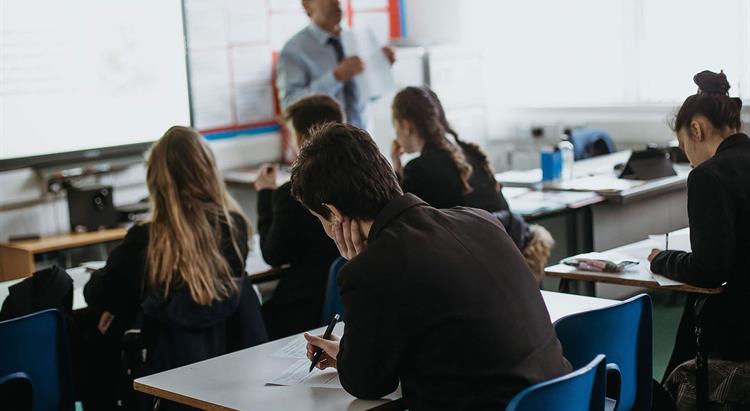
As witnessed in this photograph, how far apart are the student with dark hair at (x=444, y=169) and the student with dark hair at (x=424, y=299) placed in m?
1.98

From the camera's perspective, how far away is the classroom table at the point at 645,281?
9.89 ft

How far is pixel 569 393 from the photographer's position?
1.94 metres

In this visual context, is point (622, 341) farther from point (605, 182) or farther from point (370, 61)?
point (370, 61)

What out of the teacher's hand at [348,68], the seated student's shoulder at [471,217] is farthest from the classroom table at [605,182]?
the seated student's shoulder at [471,217]

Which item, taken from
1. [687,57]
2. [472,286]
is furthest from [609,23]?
[472,286]

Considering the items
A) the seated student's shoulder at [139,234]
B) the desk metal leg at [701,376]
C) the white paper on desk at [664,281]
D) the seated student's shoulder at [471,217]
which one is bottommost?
the desk metal leg at [701,376]

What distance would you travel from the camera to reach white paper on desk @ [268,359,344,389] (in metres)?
2.32

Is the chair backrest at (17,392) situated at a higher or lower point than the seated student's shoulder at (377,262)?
lower

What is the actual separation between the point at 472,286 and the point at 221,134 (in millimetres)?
4755

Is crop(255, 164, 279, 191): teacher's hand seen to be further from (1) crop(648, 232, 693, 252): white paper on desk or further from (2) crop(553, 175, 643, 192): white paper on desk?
(2) crop(553, 175, 643, 192): white paper on desk

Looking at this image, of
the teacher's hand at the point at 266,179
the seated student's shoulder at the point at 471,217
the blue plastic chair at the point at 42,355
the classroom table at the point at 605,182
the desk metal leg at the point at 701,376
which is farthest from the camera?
the classroom table at the point at 605,182

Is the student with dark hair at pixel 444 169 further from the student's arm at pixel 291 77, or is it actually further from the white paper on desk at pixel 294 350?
the student's arm at pixel 291 77

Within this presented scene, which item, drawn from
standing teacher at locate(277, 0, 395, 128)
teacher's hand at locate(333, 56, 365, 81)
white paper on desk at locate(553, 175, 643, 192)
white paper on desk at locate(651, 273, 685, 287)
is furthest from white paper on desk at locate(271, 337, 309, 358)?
standing teacher at locate(277, 0, 395, 128)

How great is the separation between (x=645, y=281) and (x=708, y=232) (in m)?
0.28
